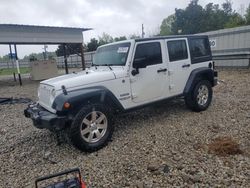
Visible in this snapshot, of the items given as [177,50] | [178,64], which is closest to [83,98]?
[178,64]

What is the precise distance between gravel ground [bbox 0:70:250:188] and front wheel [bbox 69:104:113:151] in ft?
0.56

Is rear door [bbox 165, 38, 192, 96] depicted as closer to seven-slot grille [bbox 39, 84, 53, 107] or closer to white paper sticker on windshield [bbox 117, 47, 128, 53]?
white paper sticker on windshield [bbox 117, 47, 128, 53]

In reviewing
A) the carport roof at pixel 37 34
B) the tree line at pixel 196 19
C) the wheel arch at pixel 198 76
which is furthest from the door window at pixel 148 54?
the tree line at pixel 196 19

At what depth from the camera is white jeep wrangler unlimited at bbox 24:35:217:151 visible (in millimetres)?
3645

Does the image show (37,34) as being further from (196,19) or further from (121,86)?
(196,19)

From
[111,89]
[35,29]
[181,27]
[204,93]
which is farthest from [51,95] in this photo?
[181,27]

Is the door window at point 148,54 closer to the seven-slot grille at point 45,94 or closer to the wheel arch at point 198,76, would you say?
the wheel arch at point 198,76

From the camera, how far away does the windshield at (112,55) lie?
14.8 feet

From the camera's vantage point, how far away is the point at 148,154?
363 cm

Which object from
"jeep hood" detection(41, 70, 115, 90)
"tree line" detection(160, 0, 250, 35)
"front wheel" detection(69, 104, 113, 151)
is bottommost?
"front wheel" detection(69, 104, 113, 151)

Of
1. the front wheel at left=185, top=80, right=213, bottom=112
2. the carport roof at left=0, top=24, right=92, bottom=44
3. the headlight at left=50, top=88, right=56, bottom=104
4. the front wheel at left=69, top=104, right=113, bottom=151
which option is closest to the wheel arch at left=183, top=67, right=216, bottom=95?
the front wheel at left=185, top=80, right=213, bottom=112

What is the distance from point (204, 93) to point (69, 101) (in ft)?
12.2

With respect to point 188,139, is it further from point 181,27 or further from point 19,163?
point 181,27

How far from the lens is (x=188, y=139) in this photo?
409 centimetres
